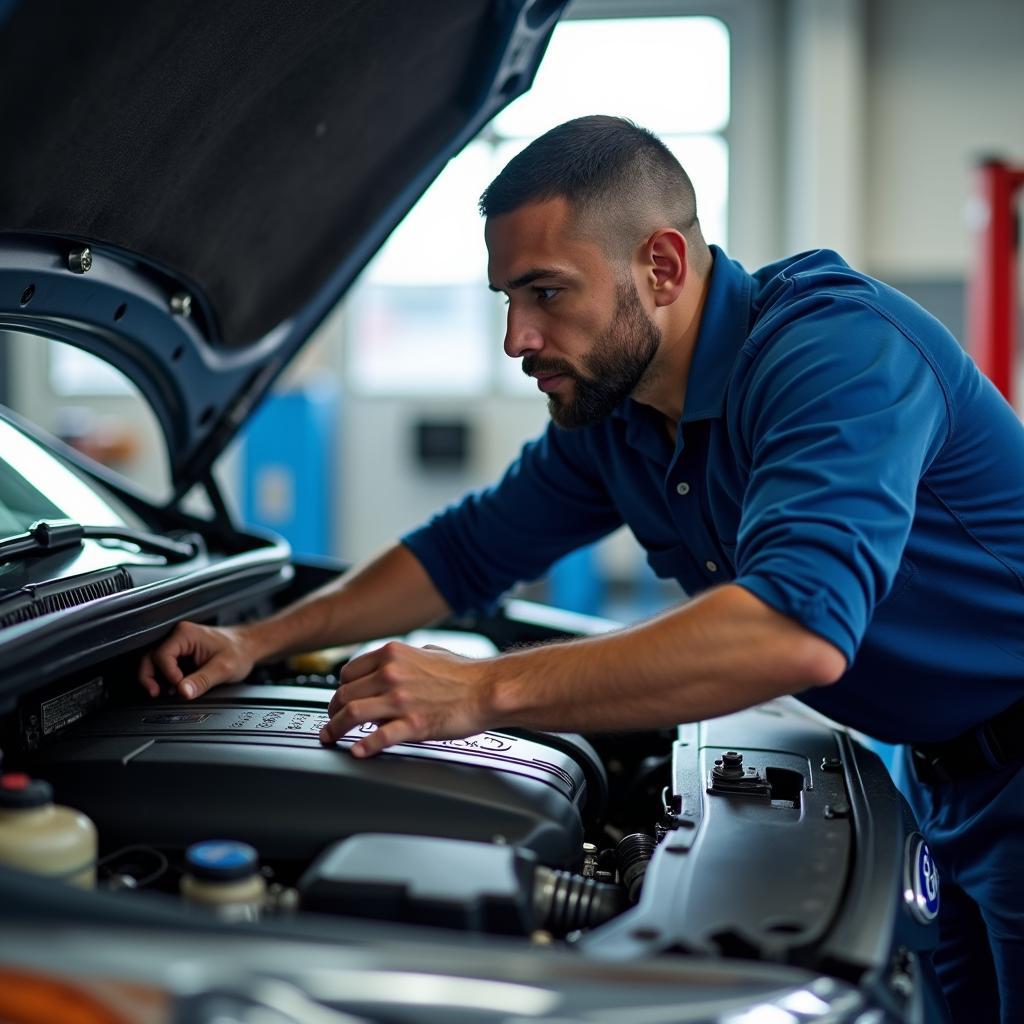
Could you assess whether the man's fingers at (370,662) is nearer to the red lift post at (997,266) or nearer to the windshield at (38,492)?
the windshield at (38,492)

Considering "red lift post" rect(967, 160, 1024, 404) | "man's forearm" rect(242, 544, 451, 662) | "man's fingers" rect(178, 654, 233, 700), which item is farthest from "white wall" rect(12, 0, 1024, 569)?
"man's fingers" rect(178, 654, 233, 700)

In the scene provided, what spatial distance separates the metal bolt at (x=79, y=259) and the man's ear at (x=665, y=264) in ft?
2.39

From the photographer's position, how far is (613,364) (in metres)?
1.61

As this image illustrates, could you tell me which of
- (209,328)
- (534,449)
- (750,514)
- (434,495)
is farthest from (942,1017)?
(434,495)

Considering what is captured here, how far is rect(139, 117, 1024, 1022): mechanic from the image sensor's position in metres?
1.20

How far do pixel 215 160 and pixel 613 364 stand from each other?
61cm

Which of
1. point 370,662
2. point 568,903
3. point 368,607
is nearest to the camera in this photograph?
point 568,903

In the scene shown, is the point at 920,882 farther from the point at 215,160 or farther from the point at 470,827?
the point at 215,160

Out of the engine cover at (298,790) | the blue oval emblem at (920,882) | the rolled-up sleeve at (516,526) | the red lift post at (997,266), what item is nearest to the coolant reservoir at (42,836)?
the engine cover at (298,790)

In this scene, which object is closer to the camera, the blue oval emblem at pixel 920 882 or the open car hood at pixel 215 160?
the blue oval emblem at pixel 920 882

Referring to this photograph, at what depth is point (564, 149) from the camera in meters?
1.58

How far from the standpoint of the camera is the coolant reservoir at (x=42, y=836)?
38.9 inches

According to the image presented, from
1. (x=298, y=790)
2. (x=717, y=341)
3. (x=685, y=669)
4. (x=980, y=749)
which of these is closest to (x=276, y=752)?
(x=298, y=790)

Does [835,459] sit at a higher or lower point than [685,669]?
higher
